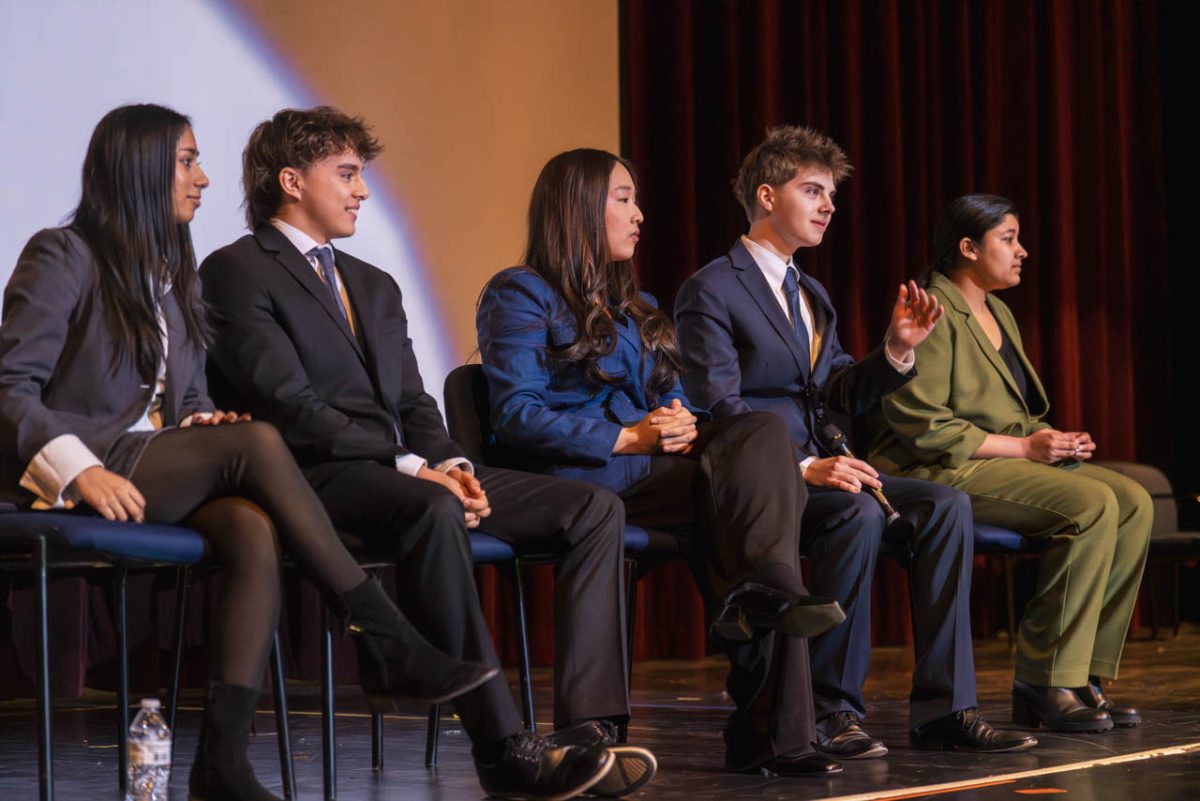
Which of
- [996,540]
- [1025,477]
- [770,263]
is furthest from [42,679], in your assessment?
[1025,477]

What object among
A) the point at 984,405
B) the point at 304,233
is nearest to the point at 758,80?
the point at 984,405

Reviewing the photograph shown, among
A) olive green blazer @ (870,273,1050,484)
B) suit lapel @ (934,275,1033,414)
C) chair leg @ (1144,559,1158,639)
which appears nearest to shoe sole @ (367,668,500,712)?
olive green blazer @ (870,273,1050,484)

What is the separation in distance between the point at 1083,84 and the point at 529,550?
4563 mm

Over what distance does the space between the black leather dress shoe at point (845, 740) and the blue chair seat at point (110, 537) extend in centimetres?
124

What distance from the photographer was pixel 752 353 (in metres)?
3.30

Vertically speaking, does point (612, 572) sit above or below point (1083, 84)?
below

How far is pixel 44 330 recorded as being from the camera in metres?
2.33

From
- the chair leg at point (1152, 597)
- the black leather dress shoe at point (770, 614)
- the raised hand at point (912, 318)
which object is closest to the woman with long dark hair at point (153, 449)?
the black leather dress shoe at point (770, 614)

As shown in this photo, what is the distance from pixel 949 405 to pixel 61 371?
6.73 ft

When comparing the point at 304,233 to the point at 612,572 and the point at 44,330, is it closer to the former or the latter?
the point at 44,330

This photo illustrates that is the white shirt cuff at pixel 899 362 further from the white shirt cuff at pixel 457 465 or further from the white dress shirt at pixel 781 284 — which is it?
the white shirt cuff at pixel 457 465

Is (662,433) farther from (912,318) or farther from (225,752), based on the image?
(225,752)

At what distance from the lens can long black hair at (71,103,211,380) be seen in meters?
2.45

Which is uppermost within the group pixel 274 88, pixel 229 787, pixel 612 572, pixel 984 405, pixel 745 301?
pixel 274 88
